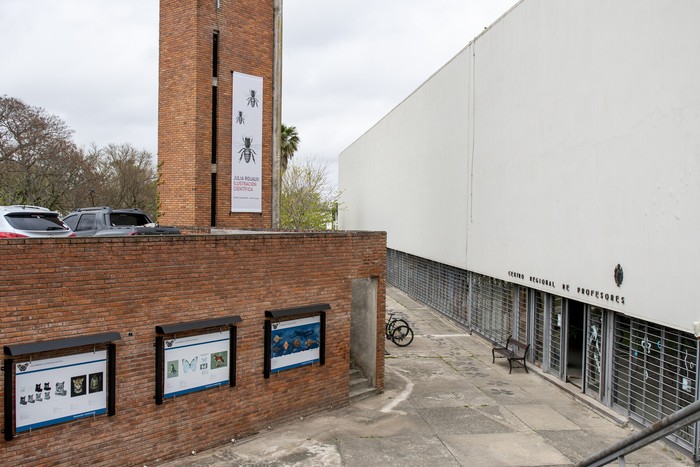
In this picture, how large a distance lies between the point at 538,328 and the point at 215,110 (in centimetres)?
1253

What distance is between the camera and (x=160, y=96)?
64.0ft

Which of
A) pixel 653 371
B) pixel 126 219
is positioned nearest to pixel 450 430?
pixel 653 371

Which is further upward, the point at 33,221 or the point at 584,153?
the point at 584,153

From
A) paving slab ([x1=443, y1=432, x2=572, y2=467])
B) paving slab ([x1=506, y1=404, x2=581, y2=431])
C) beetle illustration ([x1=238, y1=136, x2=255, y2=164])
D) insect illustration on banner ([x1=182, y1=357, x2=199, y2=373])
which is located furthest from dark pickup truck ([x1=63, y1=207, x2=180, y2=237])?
paving slab ([x1=506, y1=404, x2=581, y2=431])

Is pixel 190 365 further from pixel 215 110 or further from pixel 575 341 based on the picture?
pixel 575 341

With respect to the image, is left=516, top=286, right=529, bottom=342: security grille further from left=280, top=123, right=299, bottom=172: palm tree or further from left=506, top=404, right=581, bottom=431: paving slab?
left=280, top=123, right=299, bottom=172: palm tree

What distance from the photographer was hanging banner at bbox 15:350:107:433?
8148 millimetres

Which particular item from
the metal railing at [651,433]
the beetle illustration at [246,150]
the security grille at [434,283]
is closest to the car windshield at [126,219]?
the beetle illustration at [246,150]

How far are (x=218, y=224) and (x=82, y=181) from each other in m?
14.3

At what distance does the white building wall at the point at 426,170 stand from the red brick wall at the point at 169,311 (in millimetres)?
10598

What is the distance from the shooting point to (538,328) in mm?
17203

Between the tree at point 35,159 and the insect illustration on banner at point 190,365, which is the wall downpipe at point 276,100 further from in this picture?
the tree at point 35,159

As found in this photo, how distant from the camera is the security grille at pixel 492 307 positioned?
19.5 metres

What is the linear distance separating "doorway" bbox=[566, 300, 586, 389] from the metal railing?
11188mm
